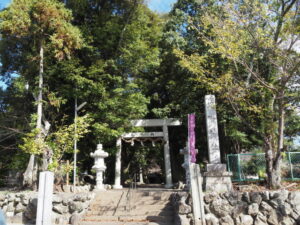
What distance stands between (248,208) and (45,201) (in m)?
5.62

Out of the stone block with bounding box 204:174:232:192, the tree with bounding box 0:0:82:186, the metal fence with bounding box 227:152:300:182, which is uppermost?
the tree with bounding box 0:0:82:186

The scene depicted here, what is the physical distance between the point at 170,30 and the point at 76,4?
5.54m

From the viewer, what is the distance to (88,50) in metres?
13.7

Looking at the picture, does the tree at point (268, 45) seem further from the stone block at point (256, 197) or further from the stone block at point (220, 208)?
the stone block at point (220, 208)

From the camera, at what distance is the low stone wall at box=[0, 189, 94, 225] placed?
817cm

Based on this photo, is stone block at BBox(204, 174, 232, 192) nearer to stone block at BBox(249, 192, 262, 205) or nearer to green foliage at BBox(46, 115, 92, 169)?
stone block at BBox(249, 192, 262, 205)

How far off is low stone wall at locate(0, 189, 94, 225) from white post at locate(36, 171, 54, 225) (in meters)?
3.18

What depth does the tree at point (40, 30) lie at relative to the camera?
1102 centimetres

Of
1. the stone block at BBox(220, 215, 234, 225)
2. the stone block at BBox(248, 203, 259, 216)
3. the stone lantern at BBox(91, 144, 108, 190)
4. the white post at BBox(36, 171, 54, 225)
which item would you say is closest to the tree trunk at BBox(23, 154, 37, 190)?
the stone lantern at BBox(91, 144, 108, 190)

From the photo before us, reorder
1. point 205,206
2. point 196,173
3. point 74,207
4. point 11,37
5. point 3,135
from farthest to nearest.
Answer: point 3,135
point 11,37
point 74,207
point 205,206
point 196,173

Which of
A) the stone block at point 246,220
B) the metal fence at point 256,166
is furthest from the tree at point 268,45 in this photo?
the stone block at point 246,220

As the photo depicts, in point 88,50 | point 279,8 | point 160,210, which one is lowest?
point 160,210

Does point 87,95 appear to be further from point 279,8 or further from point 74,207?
point 279,8

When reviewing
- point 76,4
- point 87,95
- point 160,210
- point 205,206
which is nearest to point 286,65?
point 205,206
